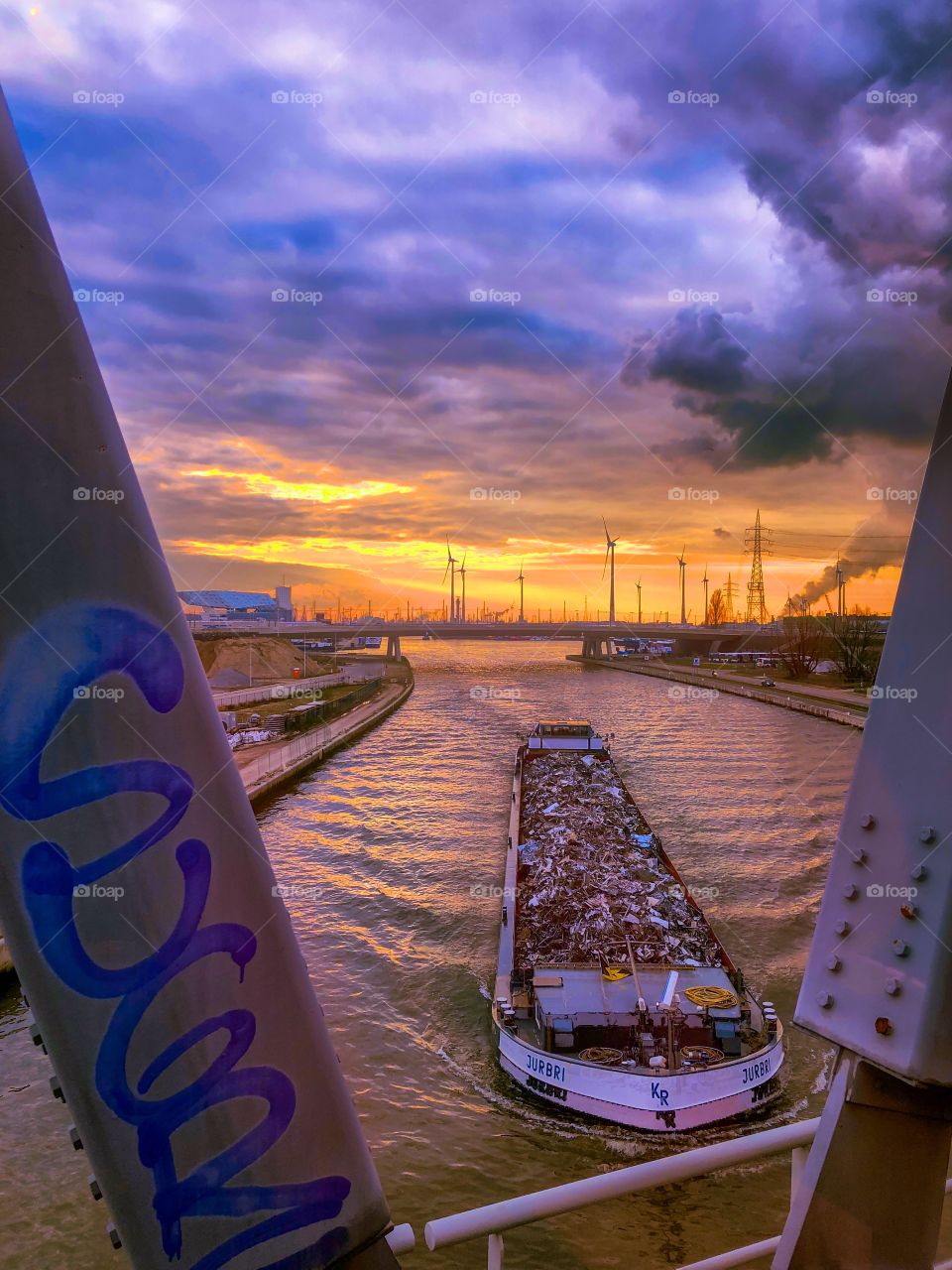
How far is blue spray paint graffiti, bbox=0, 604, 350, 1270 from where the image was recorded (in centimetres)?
157

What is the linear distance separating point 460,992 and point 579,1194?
47.2ft

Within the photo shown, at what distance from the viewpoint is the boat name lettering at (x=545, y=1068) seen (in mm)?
12172

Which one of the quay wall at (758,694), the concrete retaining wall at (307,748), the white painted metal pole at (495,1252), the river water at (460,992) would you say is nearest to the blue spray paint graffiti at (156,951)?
the white painted metal pole at (495,1252)

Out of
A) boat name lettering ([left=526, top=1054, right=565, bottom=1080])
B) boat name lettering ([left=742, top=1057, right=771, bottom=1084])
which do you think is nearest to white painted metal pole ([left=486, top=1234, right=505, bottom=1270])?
boat name lettering ([left=526, top=1054, right=565, bottom=1080])

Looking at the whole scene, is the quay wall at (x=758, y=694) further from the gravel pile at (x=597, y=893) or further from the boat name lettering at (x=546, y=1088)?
the boat name lettering at (x=546, y=1088)

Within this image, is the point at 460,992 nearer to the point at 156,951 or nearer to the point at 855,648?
the point at 156,951

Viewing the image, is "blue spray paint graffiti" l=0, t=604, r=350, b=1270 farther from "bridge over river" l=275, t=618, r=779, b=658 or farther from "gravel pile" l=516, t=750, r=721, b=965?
"bridge over river" l=275, t=618, r=779, b=658

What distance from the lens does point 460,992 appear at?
51.9 ft

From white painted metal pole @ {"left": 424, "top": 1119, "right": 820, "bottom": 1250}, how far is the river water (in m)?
8.67

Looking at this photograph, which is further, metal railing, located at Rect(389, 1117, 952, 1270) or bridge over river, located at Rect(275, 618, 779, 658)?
bridge over river, located at Rect(275, 618, 779, 658)

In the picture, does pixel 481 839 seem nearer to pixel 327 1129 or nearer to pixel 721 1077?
pixel 721 1077

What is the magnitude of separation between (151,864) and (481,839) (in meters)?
25.2

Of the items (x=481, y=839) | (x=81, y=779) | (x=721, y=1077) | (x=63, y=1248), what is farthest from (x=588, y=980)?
(x=81, y=779)

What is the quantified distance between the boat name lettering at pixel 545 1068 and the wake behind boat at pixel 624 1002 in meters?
0.02
